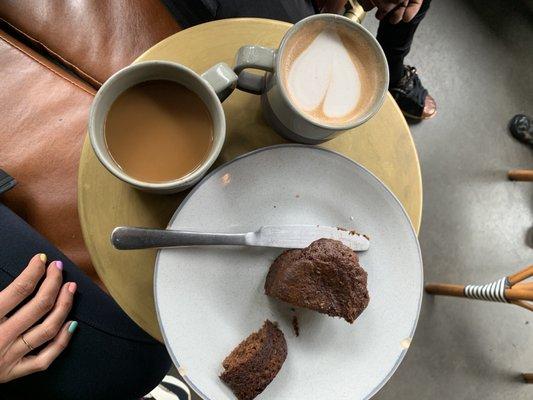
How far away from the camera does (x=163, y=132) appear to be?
684mm

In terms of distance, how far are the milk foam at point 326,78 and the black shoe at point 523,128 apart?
4.31 ft

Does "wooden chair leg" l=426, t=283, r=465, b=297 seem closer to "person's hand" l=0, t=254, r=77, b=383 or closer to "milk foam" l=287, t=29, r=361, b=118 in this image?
"milk foam" l=287, t=29, r=361, b=118

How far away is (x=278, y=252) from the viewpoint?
30.0 inches

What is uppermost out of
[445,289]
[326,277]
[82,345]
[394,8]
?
[394,8]

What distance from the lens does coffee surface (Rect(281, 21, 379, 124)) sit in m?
0.68

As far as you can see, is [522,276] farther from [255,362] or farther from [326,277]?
[255,362]

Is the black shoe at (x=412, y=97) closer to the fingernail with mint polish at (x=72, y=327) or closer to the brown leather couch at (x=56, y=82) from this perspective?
the brown leather couch at (x=56, y=82)

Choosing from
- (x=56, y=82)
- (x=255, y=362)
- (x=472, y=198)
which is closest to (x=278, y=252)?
(x=255, y=362)

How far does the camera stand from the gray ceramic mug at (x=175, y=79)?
617 millimetres

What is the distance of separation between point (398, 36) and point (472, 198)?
73cm

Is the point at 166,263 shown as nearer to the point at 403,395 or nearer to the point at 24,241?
the point at 24,241

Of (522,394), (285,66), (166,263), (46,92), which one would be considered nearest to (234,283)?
(166,263)

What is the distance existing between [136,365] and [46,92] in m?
0.60

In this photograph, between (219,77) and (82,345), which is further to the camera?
(82,345)
